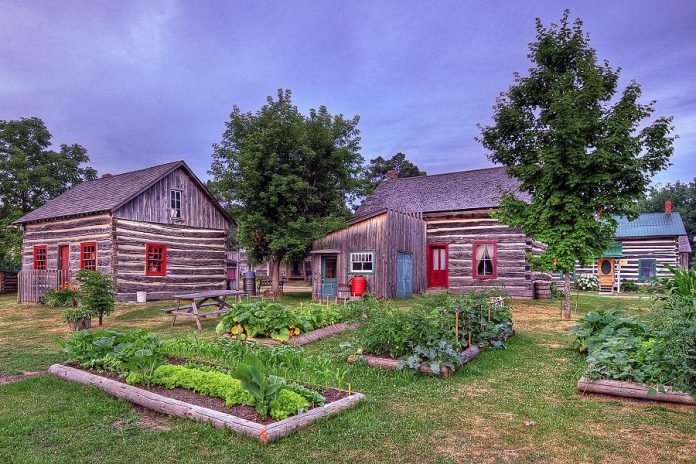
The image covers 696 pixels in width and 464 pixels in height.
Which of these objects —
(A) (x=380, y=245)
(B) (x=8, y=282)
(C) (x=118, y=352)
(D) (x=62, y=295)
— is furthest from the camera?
(B) (x=8, y=282)

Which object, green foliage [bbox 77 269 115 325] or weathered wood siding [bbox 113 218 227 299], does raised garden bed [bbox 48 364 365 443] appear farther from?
weathered wood siding [bbox 113 218 227 299]

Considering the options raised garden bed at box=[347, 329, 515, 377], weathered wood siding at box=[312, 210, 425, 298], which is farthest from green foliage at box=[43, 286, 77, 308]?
raised garden bed at box=[347, 329, 515, 377]

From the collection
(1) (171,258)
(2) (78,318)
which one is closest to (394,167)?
(1) (171,258)

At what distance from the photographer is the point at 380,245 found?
19.5 meters

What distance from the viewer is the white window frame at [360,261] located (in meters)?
19.7

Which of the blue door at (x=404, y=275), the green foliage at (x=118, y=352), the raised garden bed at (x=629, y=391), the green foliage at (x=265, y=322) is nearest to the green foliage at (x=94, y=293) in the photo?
the green foliage at (x=265, y=322)

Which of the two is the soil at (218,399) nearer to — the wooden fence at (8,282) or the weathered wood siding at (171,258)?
the weathered wood siding at (171,258)

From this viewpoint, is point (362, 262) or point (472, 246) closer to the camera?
point (362, 262)

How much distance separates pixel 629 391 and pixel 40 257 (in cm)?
2615

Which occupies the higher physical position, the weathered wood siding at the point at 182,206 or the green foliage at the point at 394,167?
the green foliage at the point at 394,167

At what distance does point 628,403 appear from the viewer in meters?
5.80

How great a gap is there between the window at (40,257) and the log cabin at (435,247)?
14.0 meters

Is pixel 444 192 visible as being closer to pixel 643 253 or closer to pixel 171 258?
pixel 171 258

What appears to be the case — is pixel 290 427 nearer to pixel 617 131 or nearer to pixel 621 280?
pixel 617 131
